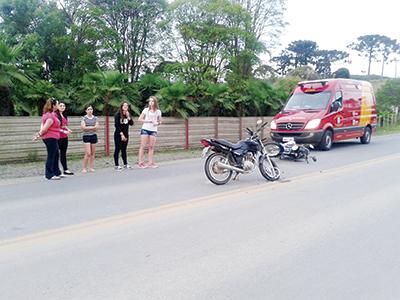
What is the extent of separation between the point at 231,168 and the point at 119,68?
16.3 meters

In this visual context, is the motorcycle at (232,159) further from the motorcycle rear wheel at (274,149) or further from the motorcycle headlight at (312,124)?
the motorcycle headlight at (312,124)

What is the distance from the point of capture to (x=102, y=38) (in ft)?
69.6

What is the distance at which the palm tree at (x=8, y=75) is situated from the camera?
39.0 ft

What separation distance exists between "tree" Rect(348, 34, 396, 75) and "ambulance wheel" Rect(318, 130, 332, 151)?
7477 cm

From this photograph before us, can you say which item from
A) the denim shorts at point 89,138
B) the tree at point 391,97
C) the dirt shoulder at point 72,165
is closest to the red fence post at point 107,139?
the dirt shoulder at point 72,165

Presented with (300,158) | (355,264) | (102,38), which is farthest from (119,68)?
(355,264)

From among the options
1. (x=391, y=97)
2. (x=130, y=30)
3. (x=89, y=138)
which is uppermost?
(x=130, y=30)

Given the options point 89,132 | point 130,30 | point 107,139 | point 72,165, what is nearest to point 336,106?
point 107,139

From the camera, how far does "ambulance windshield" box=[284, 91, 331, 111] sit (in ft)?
50.3

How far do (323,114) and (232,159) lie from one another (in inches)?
291

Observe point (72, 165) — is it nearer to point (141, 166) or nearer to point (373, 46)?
point (141, 166)

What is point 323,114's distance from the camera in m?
14.8

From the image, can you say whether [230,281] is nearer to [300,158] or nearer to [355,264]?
[355,264]

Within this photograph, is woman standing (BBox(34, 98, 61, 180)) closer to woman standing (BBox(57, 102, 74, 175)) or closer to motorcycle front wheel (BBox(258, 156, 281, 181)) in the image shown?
woman standing (BBox(57, 102, 74, 175))
